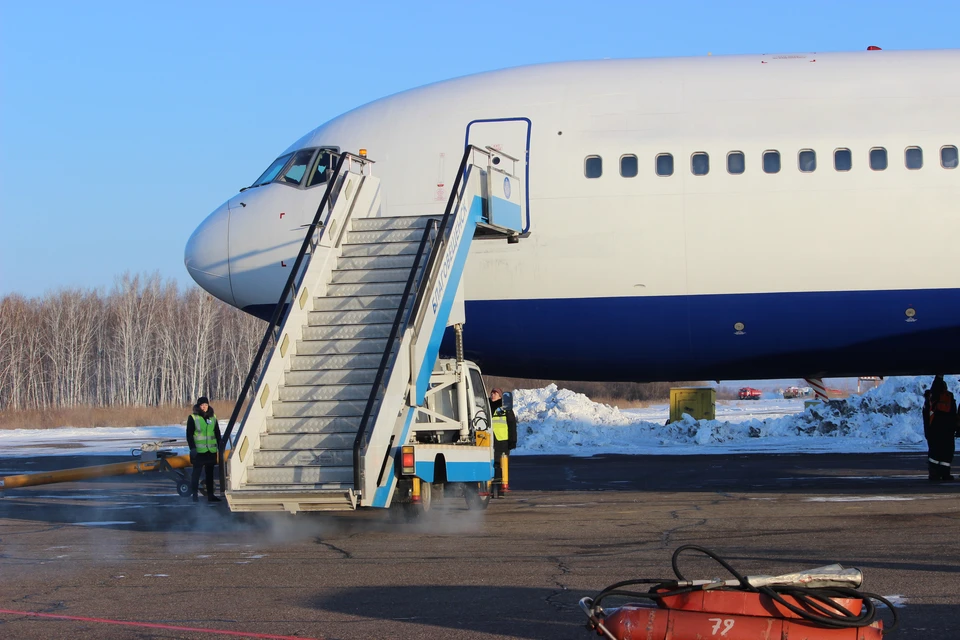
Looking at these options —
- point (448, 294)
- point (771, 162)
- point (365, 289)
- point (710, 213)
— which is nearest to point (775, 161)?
point (771, 162)

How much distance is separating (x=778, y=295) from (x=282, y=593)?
335 inches

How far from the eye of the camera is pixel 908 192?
13.4 meters

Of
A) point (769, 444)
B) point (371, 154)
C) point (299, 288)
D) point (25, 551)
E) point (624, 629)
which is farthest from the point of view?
point (769, 444)

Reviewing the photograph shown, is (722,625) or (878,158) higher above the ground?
(878,158)

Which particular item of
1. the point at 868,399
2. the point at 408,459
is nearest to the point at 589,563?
the point at 408,459

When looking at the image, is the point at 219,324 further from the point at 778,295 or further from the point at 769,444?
the point at 778,295

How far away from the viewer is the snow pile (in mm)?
23688

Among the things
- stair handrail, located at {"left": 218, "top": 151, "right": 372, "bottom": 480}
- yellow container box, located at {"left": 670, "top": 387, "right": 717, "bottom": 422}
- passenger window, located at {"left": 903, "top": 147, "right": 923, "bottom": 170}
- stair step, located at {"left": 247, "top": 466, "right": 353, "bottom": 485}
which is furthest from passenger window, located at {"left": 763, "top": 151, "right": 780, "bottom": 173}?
yellow container box, located at {"left": 670, "top": 387, "right": 717, "bottom": 422}

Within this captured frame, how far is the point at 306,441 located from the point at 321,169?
6.05m

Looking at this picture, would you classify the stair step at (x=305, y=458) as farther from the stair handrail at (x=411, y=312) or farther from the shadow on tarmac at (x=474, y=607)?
the shadow on tarmac at (x=474, y=607)

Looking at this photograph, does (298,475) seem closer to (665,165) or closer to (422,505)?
(422,505)

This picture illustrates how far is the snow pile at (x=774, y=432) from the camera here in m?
23.7

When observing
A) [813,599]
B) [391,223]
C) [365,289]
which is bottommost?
[813,599]

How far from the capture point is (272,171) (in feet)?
52.2
